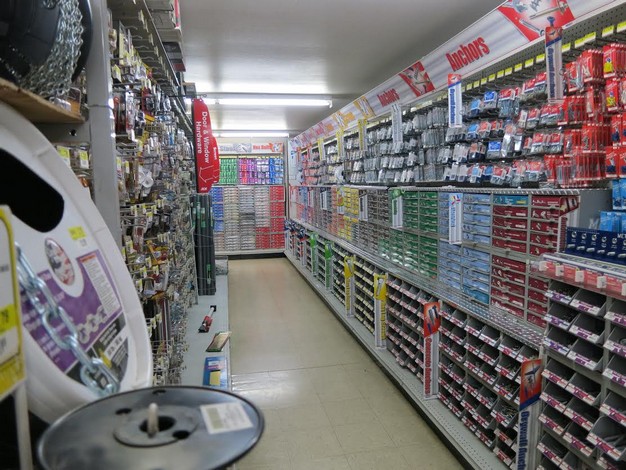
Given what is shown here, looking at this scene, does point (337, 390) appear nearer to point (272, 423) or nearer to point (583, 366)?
point (272, 423)

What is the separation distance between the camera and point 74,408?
753 mm

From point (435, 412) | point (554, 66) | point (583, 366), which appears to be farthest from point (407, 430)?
point (554, 66)

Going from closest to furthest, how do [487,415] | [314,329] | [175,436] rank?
[175,436] → [487,415] → [314,329]

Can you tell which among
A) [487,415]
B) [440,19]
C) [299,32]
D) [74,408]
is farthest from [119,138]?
[440,19]

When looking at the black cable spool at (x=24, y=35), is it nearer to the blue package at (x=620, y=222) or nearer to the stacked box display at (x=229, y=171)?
the blue package at (x=620, y=222)

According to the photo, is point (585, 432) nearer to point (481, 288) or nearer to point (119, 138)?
point (481, 288)


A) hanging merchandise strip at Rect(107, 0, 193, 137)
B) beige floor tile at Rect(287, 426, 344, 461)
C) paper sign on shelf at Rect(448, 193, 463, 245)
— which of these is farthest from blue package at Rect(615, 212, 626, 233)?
hanging merchandise strip at Rect(107, 0, 193, 137)

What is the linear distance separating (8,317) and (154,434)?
26 centimetres

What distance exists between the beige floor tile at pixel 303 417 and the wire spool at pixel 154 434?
3.57 meters

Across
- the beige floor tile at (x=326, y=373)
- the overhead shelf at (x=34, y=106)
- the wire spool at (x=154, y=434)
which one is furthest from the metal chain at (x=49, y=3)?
the beige floor tile at (x=326, y=373)

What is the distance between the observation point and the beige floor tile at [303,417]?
410 centimetres

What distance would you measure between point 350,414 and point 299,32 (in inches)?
165

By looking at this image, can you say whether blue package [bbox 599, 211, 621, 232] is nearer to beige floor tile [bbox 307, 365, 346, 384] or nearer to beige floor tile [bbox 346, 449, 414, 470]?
beige floor tile [bbox 346, 449, 414, 470]

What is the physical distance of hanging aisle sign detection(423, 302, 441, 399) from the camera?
3.90 meters
